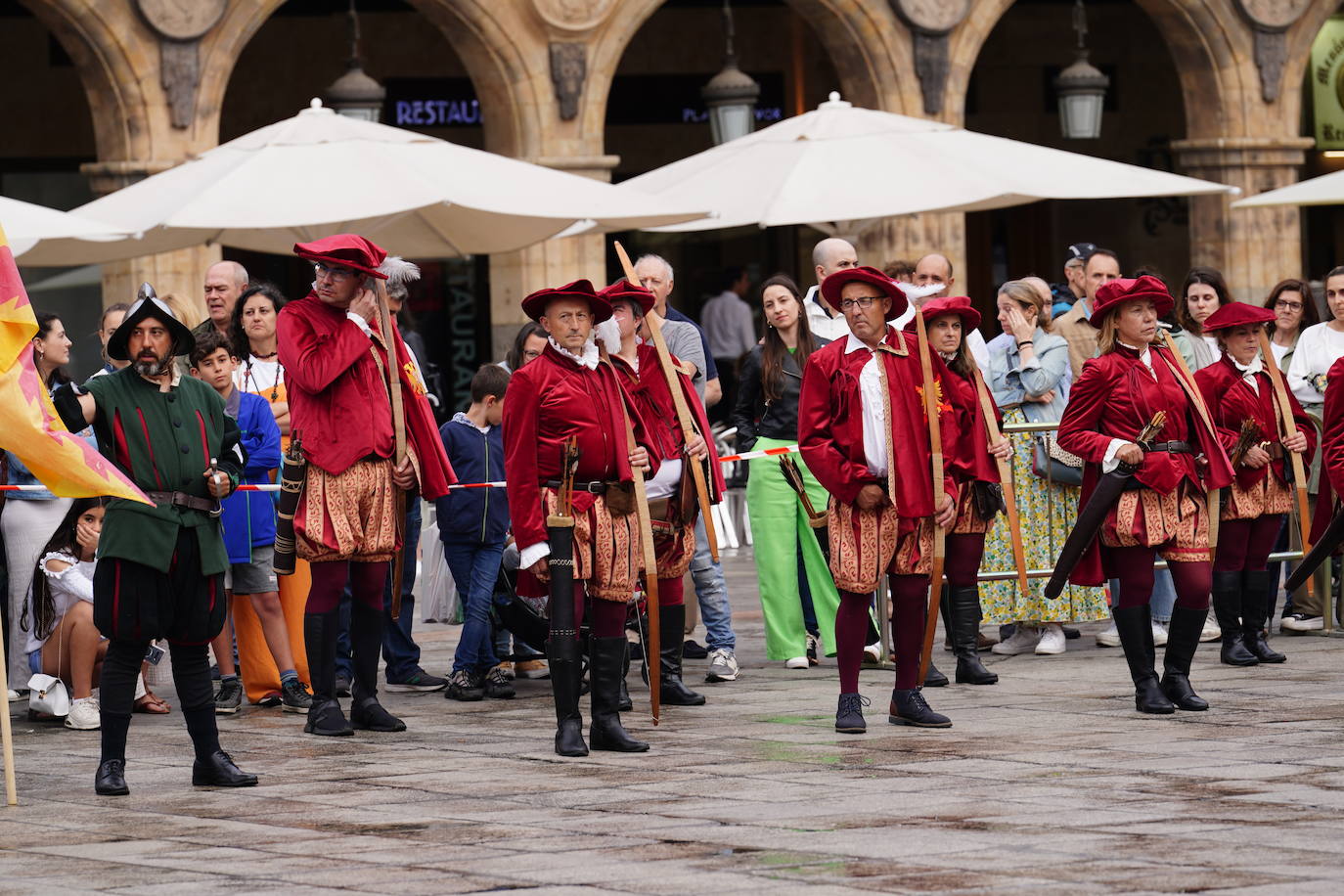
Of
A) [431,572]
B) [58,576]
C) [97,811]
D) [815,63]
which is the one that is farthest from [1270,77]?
[97,811]

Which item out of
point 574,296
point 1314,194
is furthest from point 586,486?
point 1314,194

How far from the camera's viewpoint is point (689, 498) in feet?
30.4

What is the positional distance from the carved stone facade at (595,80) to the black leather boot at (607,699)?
34.3 ft

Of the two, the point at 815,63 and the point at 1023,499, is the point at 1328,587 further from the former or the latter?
the point at 815,63

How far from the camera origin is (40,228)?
1160cm

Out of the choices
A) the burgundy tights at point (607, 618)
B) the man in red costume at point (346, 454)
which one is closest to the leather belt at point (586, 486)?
the burgundy tights at point (607, 618)

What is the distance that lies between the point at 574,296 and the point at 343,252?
0.99 meters

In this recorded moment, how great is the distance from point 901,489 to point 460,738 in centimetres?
188

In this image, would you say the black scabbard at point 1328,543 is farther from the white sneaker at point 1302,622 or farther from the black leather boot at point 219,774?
the black leather boot at point 219,774

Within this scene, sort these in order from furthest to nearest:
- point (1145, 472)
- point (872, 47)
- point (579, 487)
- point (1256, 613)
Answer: point (872, 47), point (1256, 613), point (1145, 472), point (579, 487)

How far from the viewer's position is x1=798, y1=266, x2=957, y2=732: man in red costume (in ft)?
28.6

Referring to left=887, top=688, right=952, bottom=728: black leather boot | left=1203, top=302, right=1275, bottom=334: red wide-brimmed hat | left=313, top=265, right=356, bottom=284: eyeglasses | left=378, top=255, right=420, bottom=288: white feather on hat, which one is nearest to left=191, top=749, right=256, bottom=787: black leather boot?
left=313, top=265, right=356, bottom=284: eyeglasses

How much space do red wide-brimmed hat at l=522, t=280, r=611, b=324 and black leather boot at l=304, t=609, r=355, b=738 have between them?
58.3 inches

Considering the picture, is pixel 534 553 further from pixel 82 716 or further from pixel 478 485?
pixel 82 716
